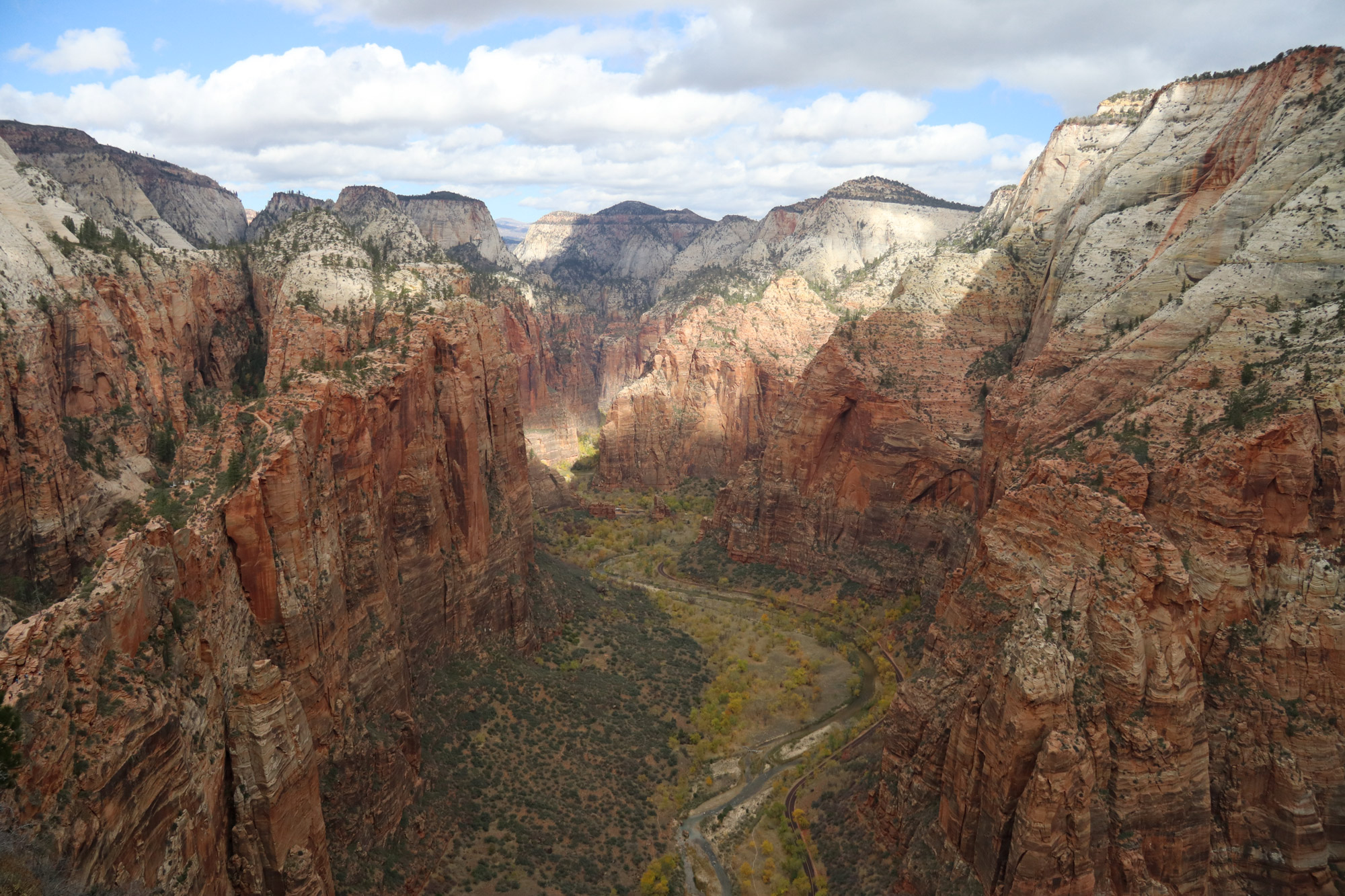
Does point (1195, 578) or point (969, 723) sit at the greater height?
point (1195, 578)

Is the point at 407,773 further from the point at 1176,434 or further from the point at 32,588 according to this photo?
the point at 1176,434

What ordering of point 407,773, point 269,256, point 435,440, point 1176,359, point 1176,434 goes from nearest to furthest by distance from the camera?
point 1176,434, point 407,773, point 1176,359, point 435,440, point 269,256

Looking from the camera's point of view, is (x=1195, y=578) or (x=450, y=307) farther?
(x=450, y=307)

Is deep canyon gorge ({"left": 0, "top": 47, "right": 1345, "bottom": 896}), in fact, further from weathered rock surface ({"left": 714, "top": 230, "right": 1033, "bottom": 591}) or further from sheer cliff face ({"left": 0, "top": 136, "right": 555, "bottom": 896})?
weathered rock surface ({"left": 714, "top": 230, "right": 1033, "bottom": 591})

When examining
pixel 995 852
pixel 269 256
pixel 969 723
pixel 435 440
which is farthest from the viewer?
pixel 269 256

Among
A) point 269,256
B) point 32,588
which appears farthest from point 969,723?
point 269,256

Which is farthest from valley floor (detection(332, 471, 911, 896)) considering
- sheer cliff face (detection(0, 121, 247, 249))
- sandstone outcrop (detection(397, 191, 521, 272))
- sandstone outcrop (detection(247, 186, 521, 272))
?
sandstone outcrop (detection(397, 191, 521, 272))

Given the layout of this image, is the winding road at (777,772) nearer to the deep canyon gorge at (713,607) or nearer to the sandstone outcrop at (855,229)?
the deep canyon gorge at (713,607)
